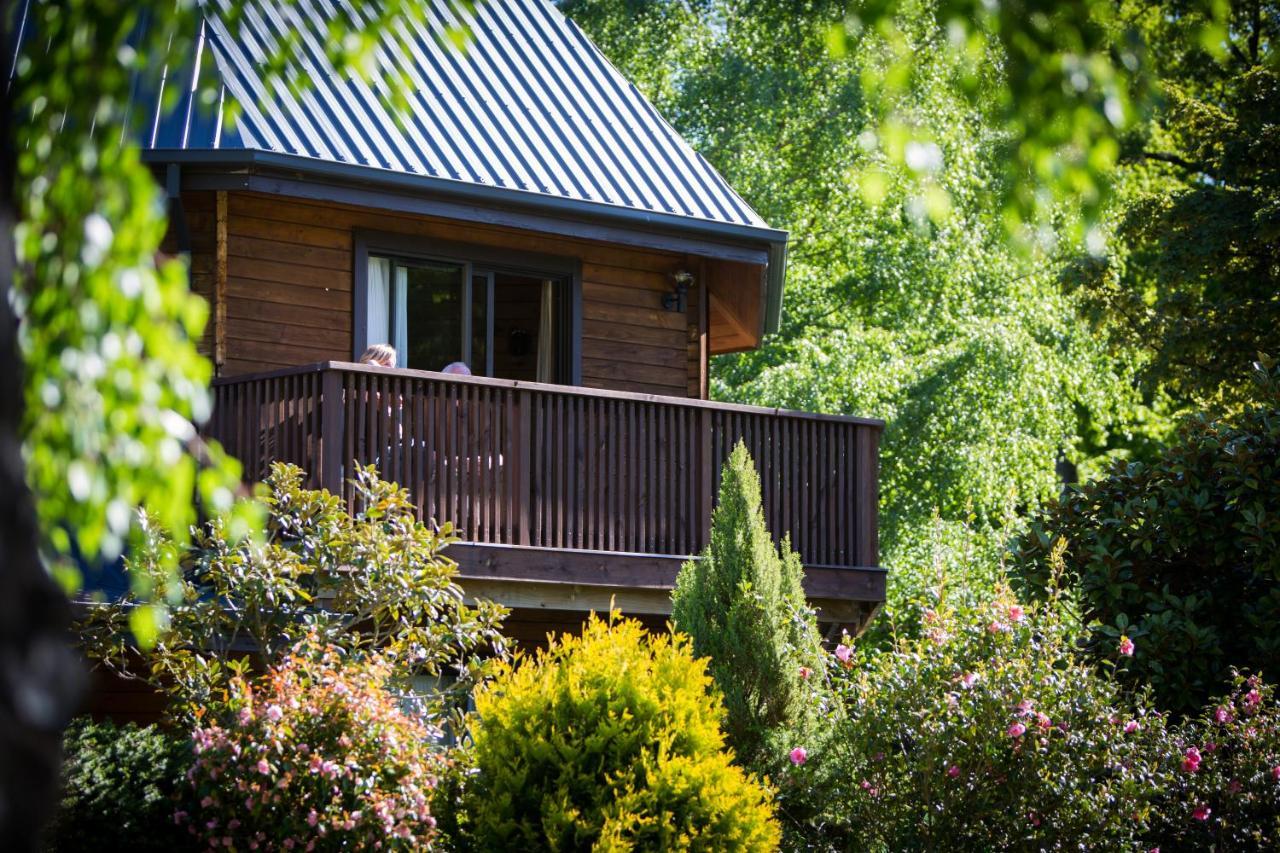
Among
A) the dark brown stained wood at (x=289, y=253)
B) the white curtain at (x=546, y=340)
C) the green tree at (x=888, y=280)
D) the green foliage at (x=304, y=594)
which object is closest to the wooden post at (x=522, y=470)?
the green foliage at (x=304, y=594)

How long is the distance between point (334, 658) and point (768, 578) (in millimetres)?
3349

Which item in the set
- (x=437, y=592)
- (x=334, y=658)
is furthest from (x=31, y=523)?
(x=437, y=592)

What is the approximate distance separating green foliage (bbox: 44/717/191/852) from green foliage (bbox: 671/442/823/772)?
3.43m

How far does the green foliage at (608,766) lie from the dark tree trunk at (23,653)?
20.1 feet

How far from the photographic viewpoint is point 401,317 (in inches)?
576

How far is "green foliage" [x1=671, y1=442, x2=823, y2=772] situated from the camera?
1127 centimetres

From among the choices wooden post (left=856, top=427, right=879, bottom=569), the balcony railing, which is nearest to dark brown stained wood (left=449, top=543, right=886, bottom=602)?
the balcony railing

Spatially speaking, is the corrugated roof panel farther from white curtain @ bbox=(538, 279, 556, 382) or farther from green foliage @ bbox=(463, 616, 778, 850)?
green foliage @ bbox=(463, 616, 778, 850)

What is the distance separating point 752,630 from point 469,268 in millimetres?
4926

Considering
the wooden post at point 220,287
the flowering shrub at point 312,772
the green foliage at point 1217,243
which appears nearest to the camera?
the flowering shrub at point 312,772

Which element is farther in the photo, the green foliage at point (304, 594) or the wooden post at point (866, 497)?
the wooden post at point (866, 497)

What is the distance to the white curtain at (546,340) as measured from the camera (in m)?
15.5

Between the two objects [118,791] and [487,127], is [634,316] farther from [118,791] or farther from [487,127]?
[118,791]

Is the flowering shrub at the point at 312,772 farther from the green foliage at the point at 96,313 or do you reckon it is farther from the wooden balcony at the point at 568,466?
the green foliage at the point at 96,313
